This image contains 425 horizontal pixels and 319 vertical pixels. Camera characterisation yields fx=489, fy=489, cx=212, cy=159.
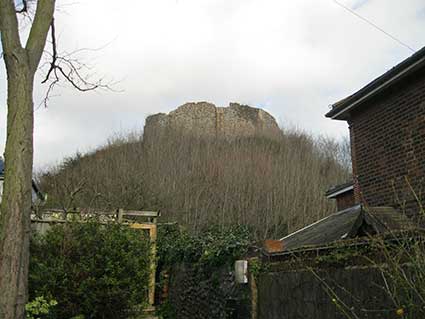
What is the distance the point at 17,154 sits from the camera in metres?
5.54

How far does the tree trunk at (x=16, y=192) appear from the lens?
5.19m

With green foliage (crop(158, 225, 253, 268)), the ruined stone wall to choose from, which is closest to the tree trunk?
green foliage (crop(158, 225, 253, 268))

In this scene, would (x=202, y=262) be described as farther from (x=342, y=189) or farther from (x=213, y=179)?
(x=213, y=179)


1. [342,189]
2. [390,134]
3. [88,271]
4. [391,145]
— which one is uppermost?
[390,134]

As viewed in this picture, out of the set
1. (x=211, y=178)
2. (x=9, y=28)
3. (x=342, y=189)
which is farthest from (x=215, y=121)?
(x=9, y=28)

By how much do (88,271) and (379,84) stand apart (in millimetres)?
6354

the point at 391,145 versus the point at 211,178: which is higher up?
the point at 211,178

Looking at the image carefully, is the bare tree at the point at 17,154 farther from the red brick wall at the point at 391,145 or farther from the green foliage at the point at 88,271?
the red brick wall at the point at 391,145

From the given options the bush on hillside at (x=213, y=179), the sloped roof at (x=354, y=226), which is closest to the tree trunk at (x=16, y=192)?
the sloped roof at (x=354, y=226)

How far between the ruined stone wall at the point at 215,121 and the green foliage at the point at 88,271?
66.1 feet

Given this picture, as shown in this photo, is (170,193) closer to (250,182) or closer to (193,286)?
(250,182)

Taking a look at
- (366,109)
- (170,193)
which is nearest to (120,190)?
(170,193)

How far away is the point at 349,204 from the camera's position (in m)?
13.2

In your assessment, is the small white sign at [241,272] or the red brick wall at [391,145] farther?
the small white sign at [241,272]
